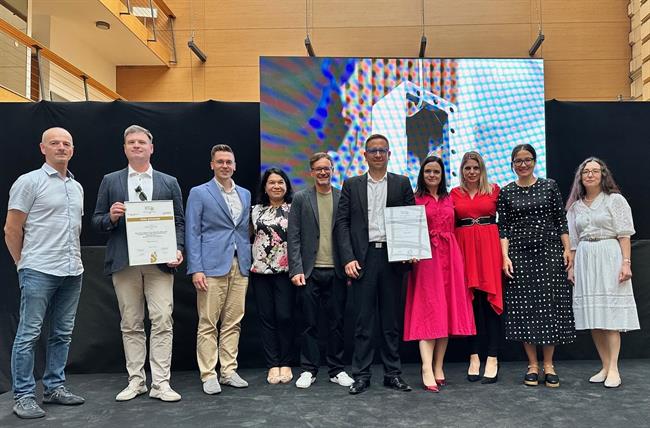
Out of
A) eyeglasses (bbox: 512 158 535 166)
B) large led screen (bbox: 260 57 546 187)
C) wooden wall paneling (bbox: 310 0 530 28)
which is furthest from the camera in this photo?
wooden wall paneling (bbox: 310 0 530 28)

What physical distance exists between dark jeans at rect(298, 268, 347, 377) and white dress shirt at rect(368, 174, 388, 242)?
0.38 m

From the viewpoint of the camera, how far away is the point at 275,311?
11.1ft

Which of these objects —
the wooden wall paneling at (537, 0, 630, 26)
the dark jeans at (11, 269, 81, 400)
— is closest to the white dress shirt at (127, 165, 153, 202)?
the dark jeans at (11, 269, 81, 400)

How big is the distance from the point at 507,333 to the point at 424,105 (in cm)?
264

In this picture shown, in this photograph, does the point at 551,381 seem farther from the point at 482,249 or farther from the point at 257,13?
the point at 257,13

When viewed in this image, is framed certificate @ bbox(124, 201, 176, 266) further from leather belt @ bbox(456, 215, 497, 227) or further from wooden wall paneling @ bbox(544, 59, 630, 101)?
wooden wall paneling @ bbox(544, 59, 630, 101)

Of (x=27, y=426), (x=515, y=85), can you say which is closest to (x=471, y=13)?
(x=515, y=85)

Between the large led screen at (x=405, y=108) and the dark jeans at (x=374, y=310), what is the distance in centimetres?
153

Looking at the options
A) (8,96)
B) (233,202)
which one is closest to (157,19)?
(8,96)

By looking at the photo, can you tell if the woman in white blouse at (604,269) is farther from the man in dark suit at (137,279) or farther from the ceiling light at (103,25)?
the ceiling light at (103,25)

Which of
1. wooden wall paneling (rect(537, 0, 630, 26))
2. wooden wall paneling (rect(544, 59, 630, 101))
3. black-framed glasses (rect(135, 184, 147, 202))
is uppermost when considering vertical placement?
wooden wall paneling (rect(537, 0, 630, 26))

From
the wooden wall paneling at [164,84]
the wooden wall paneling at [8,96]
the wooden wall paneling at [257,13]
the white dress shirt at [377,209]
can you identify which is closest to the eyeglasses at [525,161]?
the white dress shirt at [377,209]

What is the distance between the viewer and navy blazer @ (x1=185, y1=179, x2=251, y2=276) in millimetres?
3133

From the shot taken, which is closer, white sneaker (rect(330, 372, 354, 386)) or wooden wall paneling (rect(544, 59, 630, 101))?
white sneaker (rect(330, 372, 354, 386))
